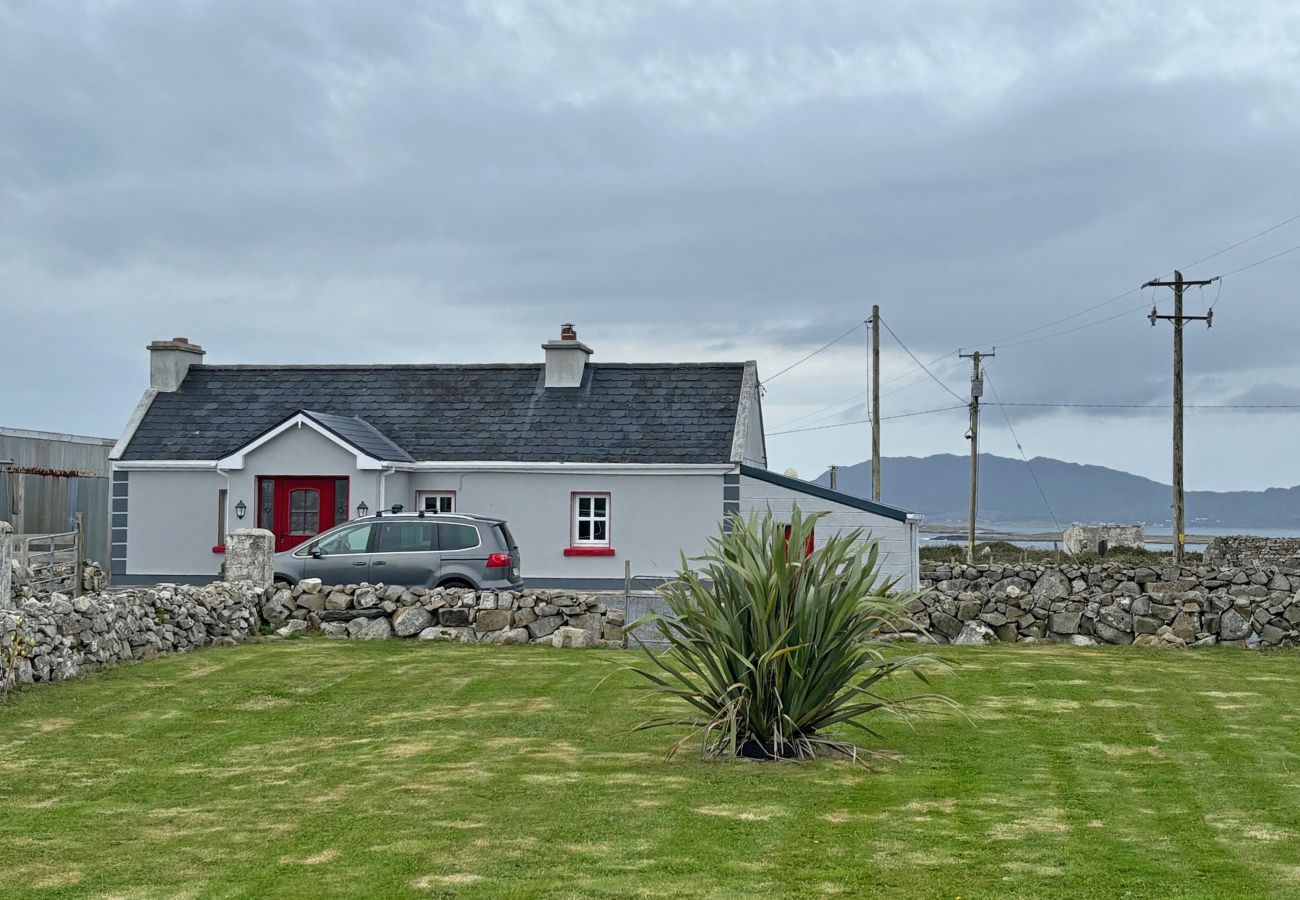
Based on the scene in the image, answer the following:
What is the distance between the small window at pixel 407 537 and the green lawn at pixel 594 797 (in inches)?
280

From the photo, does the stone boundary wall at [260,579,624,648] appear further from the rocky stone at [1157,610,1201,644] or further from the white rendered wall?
the rocky stone at [1157,610,1201,644]

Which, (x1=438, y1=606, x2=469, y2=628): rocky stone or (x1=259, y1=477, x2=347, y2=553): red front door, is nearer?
(x1=438, y1=606, x2=469, y2=628): rocky stone

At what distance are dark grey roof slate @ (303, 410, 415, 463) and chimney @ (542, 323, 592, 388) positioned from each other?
3.87 m

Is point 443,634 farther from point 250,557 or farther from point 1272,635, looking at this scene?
point 1272,635

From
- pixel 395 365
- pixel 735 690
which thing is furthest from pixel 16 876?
pixel 395 365

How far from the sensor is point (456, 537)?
23266 millimetres

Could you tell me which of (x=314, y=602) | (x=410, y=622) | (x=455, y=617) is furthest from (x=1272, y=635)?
(x=314, y=602)

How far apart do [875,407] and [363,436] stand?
21582mm

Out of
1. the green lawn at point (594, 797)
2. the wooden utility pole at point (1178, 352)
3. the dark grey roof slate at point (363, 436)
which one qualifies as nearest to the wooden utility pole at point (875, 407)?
the wooden utility pole at point (1178, 352)

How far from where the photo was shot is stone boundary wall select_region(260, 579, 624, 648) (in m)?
21.1

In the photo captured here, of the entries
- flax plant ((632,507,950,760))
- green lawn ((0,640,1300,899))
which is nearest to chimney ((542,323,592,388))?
green lawn ((0,640,1300,899))

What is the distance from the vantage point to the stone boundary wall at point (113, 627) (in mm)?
14906

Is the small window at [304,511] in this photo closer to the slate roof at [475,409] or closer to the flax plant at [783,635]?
the slate roof at [475,409]

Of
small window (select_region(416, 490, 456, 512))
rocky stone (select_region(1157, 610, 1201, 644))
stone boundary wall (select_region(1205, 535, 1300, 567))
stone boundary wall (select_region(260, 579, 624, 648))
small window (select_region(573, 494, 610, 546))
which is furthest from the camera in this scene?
stone boundary wall (select_region(1205, 535, 1300, 567))
